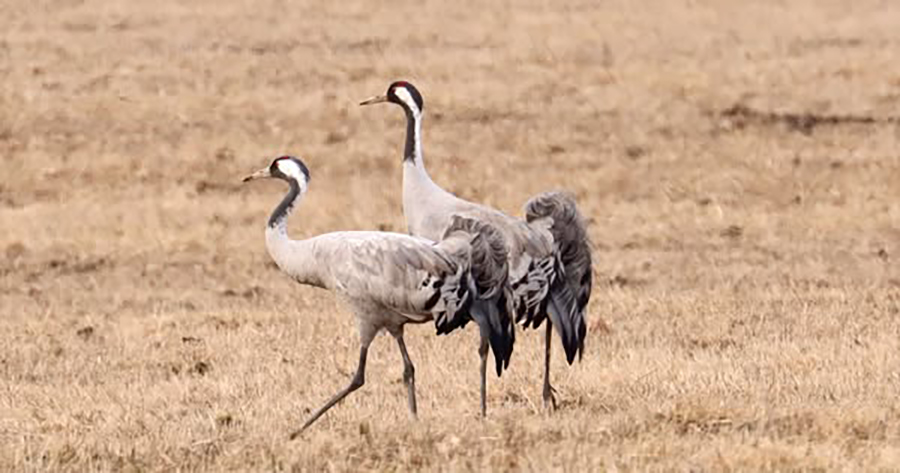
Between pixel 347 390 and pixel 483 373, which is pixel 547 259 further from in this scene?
pixel 347 390

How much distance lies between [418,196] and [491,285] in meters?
1.57

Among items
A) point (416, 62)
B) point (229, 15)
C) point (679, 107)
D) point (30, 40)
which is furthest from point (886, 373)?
point (229, 15)

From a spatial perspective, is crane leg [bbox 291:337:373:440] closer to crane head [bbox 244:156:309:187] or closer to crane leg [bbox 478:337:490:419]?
crane leg [bbox 478:337:490:419]

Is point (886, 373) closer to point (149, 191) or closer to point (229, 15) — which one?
point (149, 191)

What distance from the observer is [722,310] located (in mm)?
13695

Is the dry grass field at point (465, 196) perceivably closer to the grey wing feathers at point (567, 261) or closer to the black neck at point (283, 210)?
the grey wing feathers at point (567, 261)

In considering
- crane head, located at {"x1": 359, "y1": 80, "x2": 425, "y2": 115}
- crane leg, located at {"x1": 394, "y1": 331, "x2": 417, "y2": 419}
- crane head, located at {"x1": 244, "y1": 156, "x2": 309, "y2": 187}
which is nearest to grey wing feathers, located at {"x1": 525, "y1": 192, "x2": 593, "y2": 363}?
crane leg, located at {"x1": 394, "y1": 331, "x2": 417, "y2": 419}

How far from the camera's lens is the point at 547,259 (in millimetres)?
9461

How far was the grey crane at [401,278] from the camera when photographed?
867 centimetres

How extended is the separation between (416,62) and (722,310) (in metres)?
15.4

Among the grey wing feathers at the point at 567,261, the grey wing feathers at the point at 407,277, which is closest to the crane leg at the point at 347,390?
the grey wing feathers at the point at 407,277

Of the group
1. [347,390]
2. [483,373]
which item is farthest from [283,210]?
[483,373]

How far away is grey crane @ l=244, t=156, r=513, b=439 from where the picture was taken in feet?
28.5

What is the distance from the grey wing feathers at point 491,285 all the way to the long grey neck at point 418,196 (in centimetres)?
105
